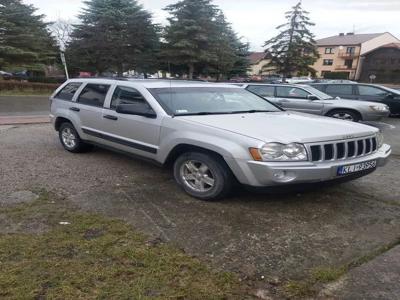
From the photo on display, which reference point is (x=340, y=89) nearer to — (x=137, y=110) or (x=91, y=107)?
(x=91, y=107)

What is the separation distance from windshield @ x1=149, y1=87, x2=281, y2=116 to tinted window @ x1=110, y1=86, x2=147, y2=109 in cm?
23

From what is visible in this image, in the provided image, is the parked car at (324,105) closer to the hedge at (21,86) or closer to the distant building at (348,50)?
the hedge at (21,86)

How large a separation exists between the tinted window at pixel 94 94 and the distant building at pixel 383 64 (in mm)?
62396

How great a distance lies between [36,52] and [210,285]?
27.5 m

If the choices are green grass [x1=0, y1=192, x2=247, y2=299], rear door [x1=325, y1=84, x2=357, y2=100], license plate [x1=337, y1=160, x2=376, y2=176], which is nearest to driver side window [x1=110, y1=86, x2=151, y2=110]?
green grass [x1=0, y1=192, x2=247, y2=299]

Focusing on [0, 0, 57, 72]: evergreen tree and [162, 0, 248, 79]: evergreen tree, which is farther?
[162, 0, 248, 79]: evergreen tree

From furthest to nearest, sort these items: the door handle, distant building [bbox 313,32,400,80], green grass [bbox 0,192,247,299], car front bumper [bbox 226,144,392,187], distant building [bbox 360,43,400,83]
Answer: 1. distant building [bbox 313,32,400,80]
2. distant building [bbox 360,43,400,83]
3. the door handle
4. car front bumper [bbox 226,144,392,187]
5. green grass [bbox 0,192,247,299]

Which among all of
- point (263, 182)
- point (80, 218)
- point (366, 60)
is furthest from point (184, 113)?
point (366, 60)

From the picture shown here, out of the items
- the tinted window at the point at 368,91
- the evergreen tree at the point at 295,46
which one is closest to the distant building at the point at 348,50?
the evergreen tree at the point at 295,46

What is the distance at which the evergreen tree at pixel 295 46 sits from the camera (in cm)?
3228

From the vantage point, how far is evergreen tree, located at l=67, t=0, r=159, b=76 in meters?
29.3

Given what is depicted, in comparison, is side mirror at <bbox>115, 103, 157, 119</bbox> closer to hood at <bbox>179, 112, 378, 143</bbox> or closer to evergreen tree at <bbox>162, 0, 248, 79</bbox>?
hood at <bbox>179, 112, 378, 143</bbox>

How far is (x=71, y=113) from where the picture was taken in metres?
6.50

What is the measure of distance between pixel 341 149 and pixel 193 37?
28.1 m
